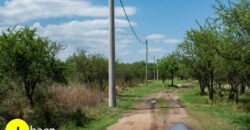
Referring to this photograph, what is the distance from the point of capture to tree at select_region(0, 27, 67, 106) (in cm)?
1032

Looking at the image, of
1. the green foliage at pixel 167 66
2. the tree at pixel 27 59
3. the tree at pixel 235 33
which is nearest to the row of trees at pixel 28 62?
the tree at pixel 27 59

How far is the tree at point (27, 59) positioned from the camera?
10320 millimetres

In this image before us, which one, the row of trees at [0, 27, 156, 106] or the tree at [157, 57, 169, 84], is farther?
the tree at [157, 57, 169, 84]

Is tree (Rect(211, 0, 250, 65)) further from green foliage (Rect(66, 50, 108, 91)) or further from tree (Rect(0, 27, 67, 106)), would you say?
green foliage (Rect(66, 50, 108, 91))

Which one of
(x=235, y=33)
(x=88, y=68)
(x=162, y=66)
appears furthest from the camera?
(x=162, y=66)

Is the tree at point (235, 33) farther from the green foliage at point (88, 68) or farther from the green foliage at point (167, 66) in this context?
the green foliage at point (167, 66)

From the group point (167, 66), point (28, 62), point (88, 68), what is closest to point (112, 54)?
point (28, 62)

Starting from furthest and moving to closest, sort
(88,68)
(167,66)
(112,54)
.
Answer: (167,66), (88,68), (112,54)

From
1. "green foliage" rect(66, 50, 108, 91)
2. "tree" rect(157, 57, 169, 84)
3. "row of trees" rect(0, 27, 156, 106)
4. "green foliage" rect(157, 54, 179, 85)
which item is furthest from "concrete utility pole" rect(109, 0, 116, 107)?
"tree" rect(157, 57, 169, 84)

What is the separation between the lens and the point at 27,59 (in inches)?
419

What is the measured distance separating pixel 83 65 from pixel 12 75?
11968 mm

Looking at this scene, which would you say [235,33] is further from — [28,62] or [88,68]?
[88,68]

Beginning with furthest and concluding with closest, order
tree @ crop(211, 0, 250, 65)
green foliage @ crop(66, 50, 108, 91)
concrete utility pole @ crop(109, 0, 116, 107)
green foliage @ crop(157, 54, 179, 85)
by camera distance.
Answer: green foliage @ crop(157, 54, 179, 85) → green foliage @ crop(66, 50, 108, 91) → concrete utility pole @ crop(109, 0, 116, 107) → tree @ crop(211, 0, 250, 65)

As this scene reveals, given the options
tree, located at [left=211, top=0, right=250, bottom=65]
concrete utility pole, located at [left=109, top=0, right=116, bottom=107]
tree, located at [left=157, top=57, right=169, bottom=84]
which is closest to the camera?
tree, located at [left=211, top=0, right=250, bottom=65]
